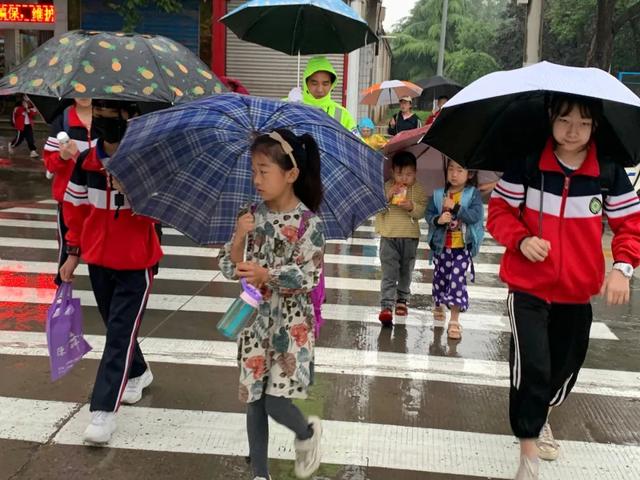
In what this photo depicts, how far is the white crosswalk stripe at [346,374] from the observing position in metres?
A: 3.73

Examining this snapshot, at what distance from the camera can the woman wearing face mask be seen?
12.0 ft

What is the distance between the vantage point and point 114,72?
350 centimetres

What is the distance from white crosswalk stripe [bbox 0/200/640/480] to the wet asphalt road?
0.04 ft

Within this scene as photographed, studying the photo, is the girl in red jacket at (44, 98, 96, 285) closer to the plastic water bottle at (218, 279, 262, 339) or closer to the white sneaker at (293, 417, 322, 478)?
the plastic water bottle at (218, 279, 262, 339)

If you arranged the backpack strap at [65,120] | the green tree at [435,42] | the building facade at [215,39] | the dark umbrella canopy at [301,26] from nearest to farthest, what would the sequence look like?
the backpack strap at [65,120] → the dark umbrella canopy at [301,26] → the building facade at [215,39] → the green tree at [435,42]

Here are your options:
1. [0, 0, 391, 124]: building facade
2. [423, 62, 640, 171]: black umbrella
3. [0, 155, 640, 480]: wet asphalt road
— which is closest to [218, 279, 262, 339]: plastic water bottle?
[0, 155, 640, 480]: wet asphalt road

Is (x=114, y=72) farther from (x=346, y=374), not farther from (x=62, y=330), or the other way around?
(x=346, y=374)

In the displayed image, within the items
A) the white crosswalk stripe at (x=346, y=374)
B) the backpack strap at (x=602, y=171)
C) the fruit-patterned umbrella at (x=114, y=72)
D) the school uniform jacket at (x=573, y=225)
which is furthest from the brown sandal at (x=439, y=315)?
the fruit-patterned umbrella at (x=114, y=72)

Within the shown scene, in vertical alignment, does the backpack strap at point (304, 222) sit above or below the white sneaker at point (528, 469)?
above

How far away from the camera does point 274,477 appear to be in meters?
3.44

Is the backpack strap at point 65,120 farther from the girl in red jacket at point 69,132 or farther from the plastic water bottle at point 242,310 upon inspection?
the plastic water bottle at point 242,310

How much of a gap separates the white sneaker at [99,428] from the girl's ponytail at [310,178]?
164cm

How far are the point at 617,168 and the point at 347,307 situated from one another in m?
3.70

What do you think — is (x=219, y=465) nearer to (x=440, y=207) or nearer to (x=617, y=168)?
(x=617, y=168)
